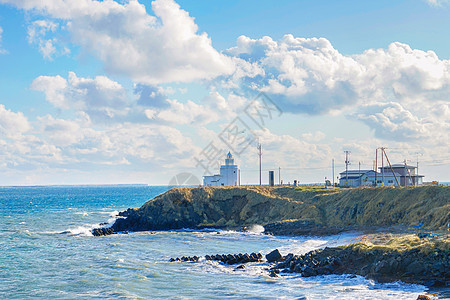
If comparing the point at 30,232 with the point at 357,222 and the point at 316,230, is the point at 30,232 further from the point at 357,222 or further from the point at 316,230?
the point at 357,222

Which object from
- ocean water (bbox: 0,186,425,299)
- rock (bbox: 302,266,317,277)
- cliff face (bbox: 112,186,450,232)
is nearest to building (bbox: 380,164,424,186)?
cliff face (bbox: 112,186,450,232)

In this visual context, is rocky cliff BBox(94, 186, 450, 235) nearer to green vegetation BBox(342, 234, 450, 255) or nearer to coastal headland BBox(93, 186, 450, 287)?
coastal headland BBox(93, 186, 450, 287)

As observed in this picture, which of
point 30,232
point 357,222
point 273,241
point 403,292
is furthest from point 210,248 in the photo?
point 30,232

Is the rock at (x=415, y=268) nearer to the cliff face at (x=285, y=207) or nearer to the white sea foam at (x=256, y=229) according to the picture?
the cliff face at (x=285, y=207)

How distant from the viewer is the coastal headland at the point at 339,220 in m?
29.5

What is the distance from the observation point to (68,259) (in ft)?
140

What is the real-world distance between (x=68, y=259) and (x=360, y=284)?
29797 mm

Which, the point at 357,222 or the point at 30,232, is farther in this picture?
the point at 30,232

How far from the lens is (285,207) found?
68000 mm

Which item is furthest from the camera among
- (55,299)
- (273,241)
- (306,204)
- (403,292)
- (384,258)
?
(306,204)

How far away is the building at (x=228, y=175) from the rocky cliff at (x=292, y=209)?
24.8 metres

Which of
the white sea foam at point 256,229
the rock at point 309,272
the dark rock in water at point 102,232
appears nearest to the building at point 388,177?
the white sea foam at point 256,229

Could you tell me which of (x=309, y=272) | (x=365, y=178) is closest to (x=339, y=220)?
(x=309, y=272)

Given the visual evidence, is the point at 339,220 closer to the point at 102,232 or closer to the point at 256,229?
the point at 256,229
